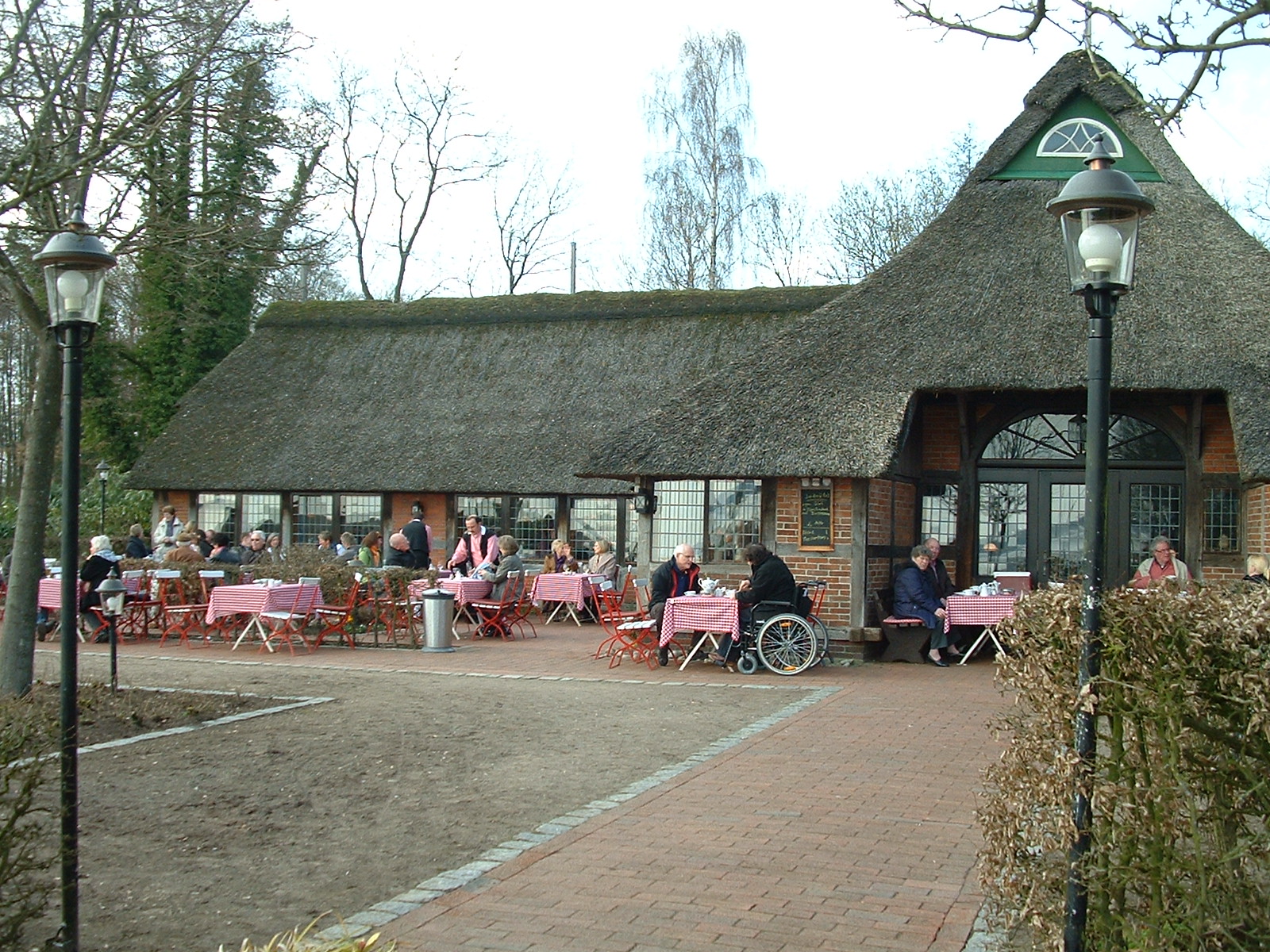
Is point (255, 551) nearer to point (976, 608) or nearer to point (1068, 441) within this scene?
point (976, 608)

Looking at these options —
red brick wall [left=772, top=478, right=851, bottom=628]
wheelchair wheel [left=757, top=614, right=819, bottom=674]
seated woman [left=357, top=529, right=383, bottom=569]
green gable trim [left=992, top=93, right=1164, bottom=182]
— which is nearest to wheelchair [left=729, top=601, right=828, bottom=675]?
wheelchair wheel [left=757, top=614, right=819, bottom=674]

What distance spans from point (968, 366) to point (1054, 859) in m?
11.2

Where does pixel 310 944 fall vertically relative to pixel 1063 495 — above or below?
below

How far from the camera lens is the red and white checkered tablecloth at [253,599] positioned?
1580 centimetres

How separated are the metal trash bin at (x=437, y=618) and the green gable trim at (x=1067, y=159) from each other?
1002cm

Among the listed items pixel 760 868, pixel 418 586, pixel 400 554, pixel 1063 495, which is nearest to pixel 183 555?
pixel 400 554

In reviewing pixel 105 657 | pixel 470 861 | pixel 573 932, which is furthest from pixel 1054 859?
pixel 105 657

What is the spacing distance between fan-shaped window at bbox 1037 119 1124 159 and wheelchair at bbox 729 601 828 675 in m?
8.83

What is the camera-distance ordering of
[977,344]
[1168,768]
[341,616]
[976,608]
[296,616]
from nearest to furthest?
[1168,768] < [976,608] < [977,344] < [296,616] < [341,616]

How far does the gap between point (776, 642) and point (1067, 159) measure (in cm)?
918

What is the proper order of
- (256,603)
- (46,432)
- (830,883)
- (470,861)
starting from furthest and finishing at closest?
(256,603)
(46,432)
(470,861)
(830,883)

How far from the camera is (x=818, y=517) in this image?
15188mm

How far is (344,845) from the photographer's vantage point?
6582 mm

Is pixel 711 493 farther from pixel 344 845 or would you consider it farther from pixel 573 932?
pixel 573 932
